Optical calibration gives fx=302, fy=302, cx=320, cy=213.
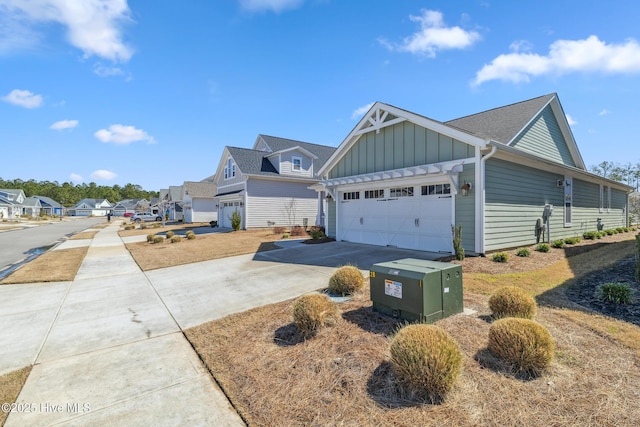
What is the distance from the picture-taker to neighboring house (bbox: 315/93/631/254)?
9656 mm

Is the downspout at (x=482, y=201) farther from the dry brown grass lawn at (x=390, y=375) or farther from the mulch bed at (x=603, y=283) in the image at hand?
the dry brown grass lawn at (x=390, y=375)

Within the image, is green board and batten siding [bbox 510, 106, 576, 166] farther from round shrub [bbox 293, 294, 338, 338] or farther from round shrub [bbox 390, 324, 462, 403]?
round shrub [bbox 390, 324, 462, 403]

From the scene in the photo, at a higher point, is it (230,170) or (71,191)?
(71,191)

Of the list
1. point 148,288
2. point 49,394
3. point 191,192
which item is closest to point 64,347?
point 49,394

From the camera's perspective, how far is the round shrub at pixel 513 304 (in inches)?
166

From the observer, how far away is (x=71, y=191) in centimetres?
10144

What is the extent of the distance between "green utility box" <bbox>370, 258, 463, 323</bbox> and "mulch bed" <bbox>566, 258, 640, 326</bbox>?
2.39 m

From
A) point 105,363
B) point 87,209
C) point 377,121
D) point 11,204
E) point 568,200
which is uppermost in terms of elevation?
point 377,121

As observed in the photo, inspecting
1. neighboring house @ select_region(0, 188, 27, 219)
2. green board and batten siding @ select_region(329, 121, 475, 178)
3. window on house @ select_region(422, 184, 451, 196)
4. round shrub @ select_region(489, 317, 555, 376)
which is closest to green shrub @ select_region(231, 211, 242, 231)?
green board and batten siding @ select_region(329, 121, 475, 178)

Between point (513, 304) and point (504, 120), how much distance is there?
1093 cm

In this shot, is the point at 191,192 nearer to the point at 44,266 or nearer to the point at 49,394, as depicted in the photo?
the point at 44,266

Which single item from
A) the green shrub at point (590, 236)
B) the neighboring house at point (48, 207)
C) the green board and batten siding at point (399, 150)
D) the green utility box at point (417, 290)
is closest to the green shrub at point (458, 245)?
the green board and batten siding at point (399, 150)

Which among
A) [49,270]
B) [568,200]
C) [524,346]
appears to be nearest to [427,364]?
[524,346]

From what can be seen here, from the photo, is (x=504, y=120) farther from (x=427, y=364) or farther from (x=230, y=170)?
(x=230, y=170)
